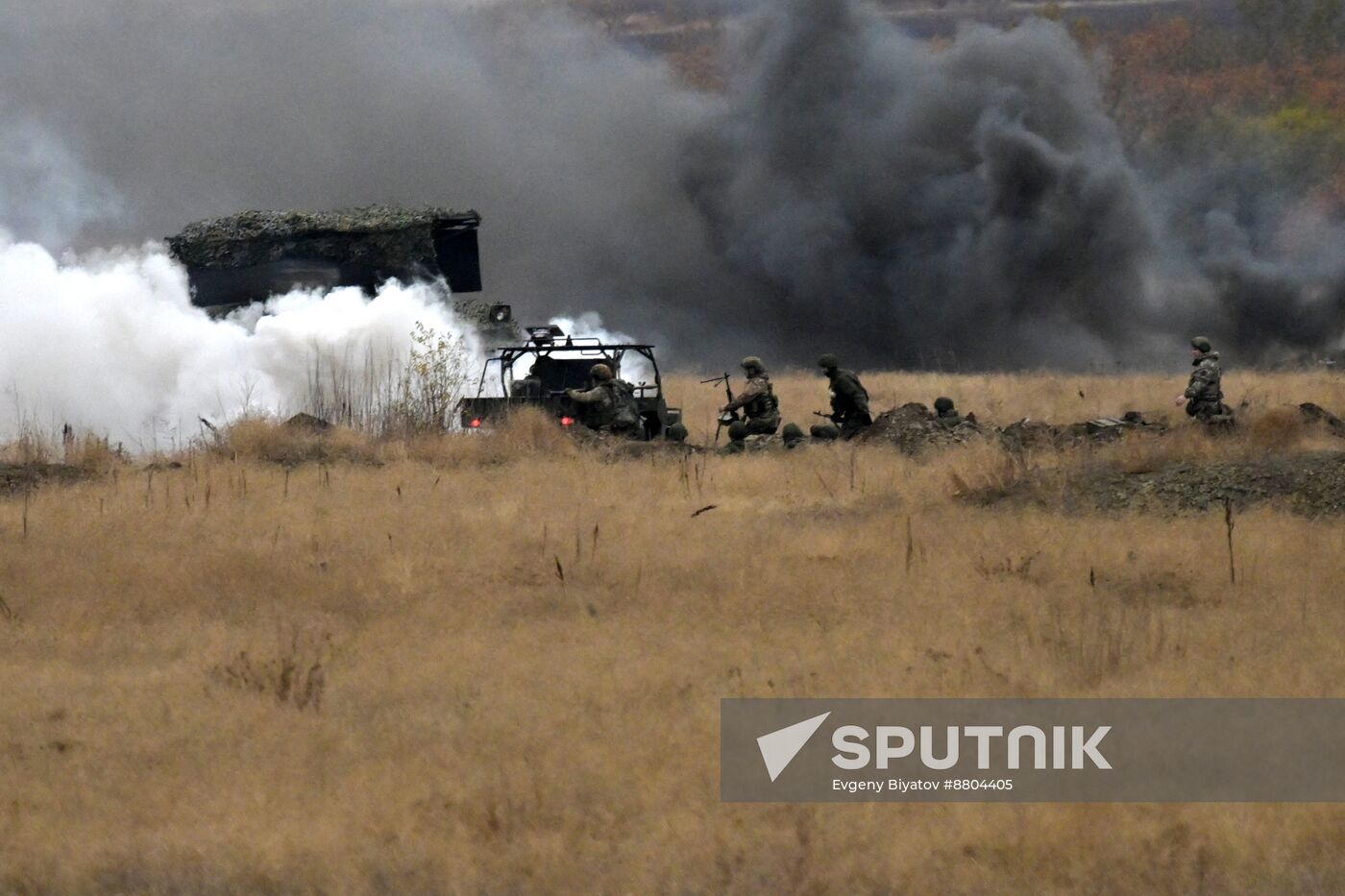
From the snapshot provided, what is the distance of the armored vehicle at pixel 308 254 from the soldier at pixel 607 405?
268 inches

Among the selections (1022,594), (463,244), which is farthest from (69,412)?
(1022,594)

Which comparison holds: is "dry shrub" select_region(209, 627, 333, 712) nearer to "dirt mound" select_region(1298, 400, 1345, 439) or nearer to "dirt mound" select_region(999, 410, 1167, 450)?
"dirt mound" select_region(999, 410, 1167, 450)

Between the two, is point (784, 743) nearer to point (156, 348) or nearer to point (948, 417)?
point (948, 417)

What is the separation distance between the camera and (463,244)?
27875 mm

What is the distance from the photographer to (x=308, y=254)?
2642 centimetres

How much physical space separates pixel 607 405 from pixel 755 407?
1.99 metres

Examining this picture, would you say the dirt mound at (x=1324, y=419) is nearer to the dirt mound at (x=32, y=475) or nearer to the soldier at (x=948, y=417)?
the soldier at (x=948, y=417)

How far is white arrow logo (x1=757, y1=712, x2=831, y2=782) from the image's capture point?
705cm

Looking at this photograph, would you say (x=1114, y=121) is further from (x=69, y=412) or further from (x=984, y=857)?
(x=984, y=857)

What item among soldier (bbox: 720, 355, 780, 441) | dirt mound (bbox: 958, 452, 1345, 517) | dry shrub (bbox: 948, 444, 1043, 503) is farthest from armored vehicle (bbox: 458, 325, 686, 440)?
dirt mound (bbox: 958, 452, 1345, 517)

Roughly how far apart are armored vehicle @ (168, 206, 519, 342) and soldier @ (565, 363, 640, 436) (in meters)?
6.81

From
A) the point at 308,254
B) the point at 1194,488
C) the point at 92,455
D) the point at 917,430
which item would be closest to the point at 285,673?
the point at 1194,488

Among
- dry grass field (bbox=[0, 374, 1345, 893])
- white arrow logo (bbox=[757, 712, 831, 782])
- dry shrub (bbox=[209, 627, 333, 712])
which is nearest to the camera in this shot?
dry grass field (bbox=[0, 374, 1345, 893])

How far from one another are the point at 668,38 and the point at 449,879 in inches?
2499
